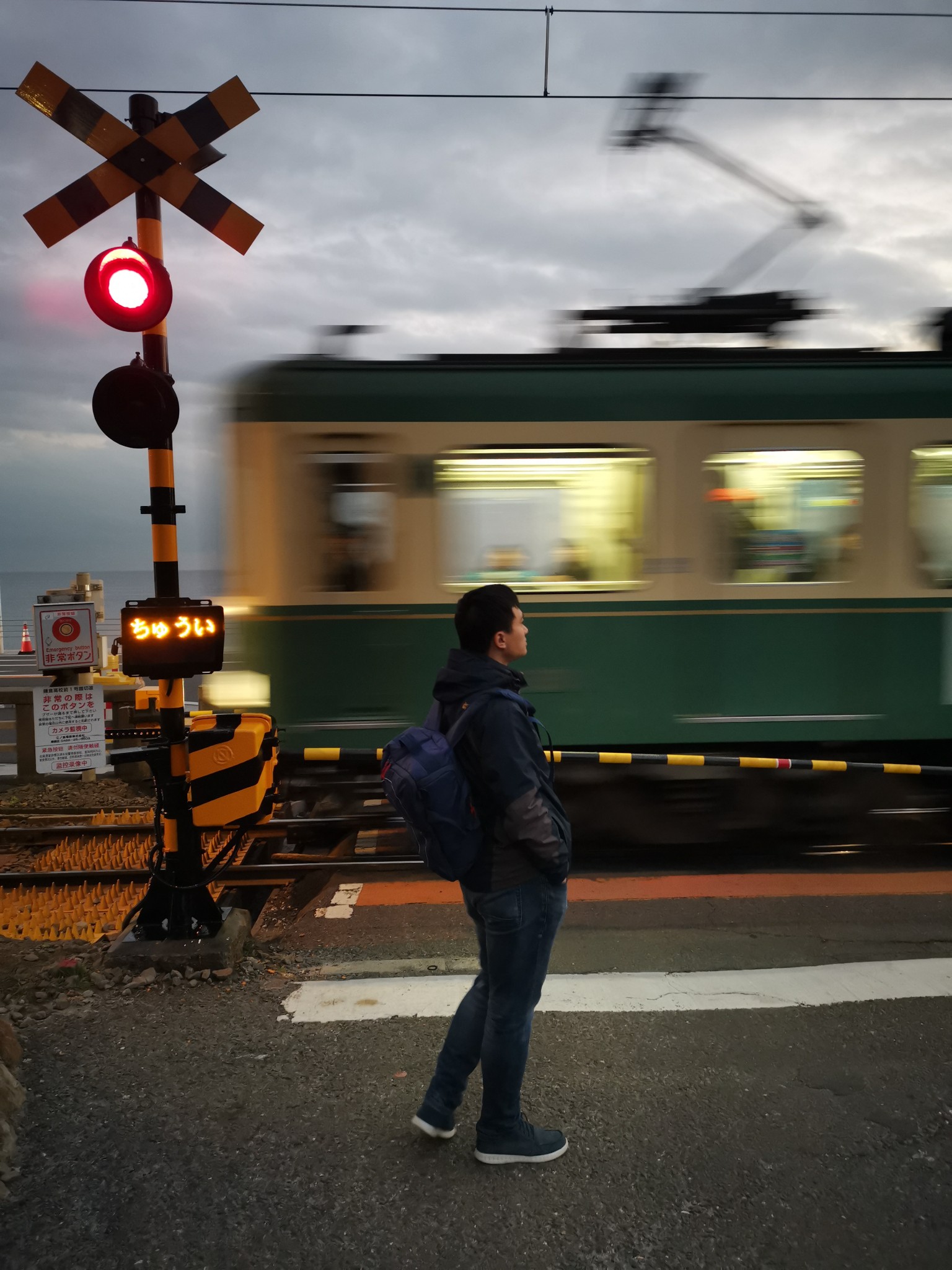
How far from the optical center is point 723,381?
212 inches

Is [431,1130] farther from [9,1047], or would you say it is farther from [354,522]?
[354,522]

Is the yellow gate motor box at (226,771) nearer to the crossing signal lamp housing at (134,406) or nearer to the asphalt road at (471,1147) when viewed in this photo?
the asphalt road at (471,1147)

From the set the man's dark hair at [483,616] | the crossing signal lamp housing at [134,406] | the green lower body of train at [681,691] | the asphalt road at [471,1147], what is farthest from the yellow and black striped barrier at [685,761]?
the man's dark hair at [483,616]

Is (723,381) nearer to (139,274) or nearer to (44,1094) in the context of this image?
(139,274)

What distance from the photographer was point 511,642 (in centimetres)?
246

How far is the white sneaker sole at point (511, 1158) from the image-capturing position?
255 centimetres

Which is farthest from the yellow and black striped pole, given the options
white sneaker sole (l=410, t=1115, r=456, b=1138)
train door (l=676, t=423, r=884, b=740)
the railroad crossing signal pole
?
train door (l=676, t=423, r=884, b=740)

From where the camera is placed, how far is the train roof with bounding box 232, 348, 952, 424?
523cm

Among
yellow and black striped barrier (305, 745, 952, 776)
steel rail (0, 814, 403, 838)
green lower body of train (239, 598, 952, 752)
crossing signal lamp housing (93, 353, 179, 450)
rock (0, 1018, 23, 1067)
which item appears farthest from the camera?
steel rail (0, 814, 403, 838)

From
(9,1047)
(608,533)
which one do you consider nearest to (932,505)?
(608,533)

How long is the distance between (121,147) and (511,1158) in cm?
421

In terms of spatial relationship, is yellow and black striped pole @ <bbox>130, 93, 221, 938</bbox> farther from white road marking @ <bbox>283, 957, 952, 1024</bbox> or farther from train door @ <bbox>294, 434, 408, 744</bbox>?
train door @ <bbox>294, 434, 408, 744</bbox>

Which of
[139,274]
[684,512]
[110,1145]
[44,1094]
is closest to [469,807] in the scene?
[110,1145]

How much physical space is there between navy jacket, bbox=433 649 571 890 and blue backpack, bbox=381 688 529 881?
31mm
